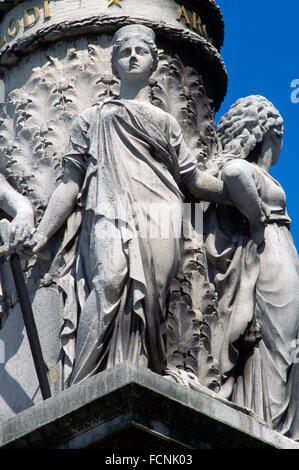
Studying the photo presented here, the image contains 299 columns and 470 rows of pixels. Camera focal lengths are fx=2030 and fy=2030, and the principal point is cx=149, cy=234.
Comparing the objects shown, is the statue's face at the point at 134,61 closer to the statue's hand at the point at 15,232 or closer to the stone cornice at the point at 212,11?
the stone cornice at the point at 212,11

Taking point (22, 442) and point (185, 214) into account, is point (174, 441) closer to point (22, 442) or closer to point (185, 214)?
point (22, 442)

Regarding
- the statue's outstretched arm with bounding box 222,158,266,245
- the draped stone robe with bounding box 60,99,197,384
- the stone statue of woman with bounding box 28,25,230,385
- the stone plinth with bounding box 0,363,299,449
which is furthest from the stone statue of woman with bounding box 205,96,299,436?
the stone plinth with bounding box 0,363,299,449

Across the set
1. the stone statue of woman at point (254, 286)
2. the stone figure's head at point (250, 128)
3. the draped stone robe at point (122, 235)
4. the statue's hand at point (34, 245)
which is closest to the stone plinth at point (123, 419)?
the draped stone robe at point (122, 235)

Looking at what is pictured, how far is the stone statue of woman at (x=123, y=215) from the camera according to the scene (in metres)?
18.6

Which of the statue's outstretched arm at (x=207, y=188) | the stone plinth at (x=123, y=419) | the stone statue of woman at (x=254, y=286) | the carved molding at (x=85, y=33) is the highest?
the carved molding at (x=85, y=33)

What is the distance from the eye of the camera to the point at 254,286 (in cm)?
2006

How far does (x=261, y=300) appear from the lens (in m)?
20.1

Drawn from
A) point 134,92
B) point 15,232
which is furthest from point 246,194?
point 15,232

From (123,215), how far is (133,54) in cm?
183

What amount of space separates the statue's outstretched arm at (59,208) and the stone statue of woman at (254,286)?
155 cm

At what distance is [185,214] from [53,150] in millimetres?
1499

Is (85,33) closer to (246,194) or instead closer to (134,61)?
(134,61)
